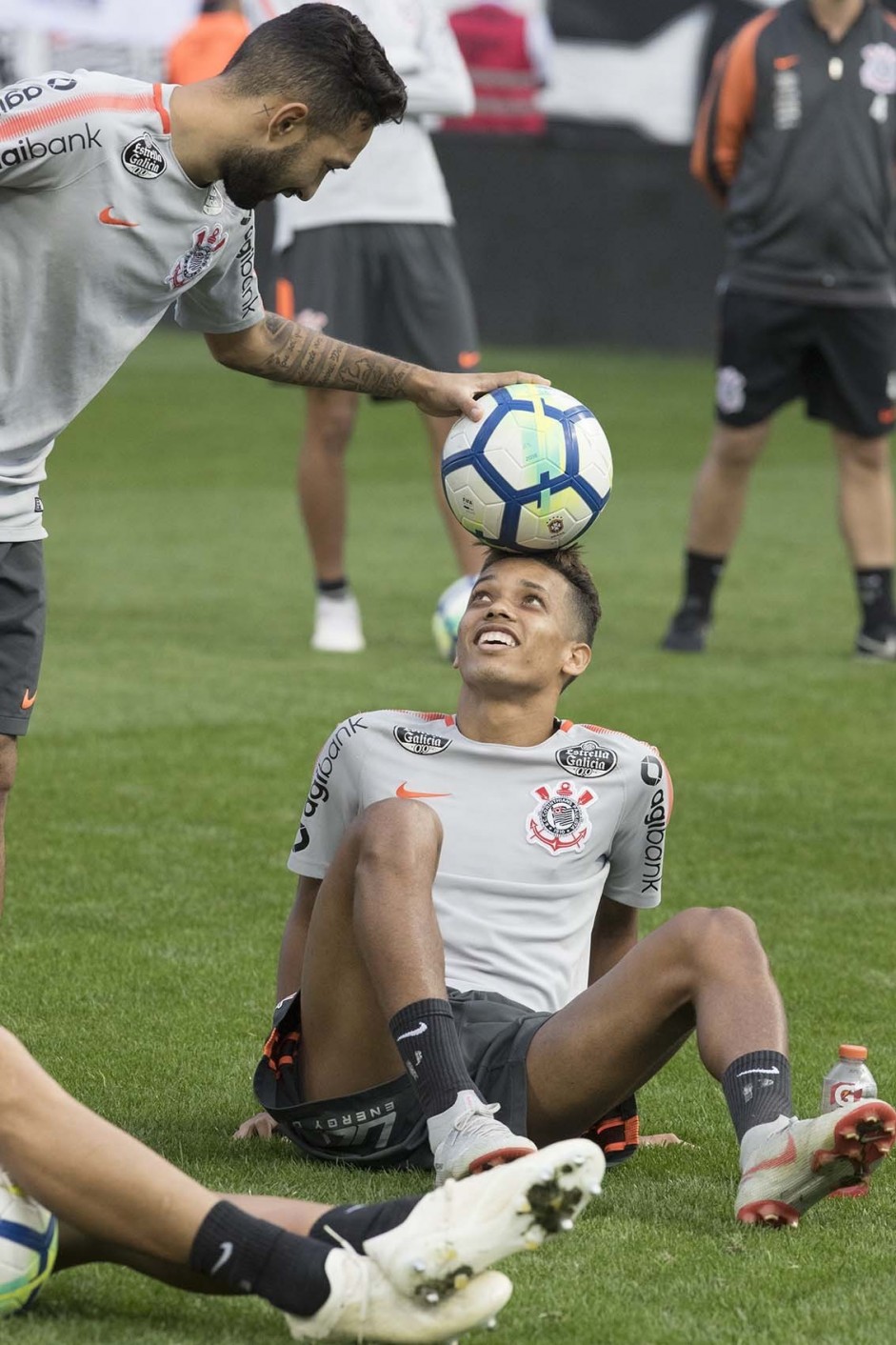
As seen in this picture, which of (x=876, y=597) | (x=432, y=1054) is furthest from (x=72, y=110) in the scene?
(x=876, y=597)

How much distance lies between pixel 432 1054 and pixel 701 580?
226 inches

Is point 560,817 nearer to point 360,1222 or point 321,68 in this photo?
point 360,1222

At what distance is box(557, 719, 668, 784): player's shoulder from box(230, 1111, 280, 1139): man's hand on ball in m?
0.83

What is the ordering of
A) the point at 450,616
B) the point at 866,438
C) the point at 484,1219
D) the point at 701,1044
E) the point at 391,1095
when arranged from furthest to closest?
1. the point at 866,438
2. the point at 450,616
3. the point at 391,1095
4. the point at 701,1044
5. the point at 484,1219

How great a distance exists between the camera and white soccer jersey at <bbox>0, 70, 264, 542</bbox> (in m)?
3.57

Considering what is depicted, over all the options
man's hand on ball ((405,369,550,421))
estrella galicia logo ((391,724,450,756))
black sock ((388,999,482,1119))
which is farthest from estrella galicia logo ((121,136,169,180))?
black sock ((388,999,482,1119))

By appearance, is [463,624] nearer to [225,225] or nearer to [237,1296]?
[225,225]

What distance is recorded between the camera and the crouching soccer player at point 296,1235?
2.69m

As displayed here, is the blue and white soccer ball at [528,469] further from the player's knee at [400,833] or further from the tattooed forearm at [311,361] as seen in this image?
the player's knee at [400,833]

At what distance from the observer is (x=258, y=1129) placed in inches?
147

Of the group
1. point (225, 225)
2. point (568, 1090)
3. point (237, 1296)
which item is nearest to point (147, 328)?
point (225, 225)

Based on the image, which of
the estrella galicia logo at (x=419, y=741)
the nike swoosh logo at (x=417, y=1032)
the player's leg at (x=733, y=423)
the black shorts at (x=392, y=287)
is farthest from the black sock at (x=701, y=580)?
the nike swoosh logo at (x=417, y=1032)

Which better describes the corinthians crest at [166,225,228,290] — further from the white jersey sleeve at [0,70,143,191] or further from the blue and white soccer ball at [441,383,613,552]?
the blue and white soccer ball at [441,383,613,552]

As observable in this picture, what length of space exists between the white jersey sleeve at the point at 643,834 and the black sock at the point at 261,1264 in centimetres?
133
